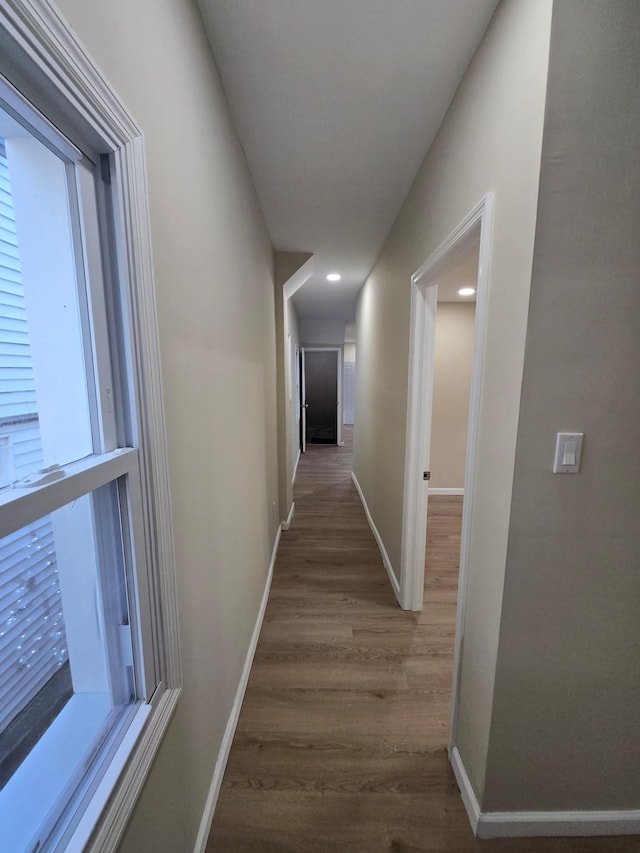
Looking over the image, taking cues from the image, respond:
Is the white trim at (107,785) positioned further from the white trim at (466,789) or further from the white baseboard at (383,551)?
the white baseboard at (383,551)

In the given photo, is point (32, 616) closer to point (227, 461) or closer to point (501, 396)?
point (227, 461)

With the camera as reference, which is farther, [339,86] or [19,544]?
[339,86]

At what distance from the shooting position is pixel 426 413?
1.90 meters

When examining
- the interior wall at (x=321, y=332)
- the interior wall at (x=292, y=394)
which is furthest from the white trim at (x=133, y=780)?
the interior wall at (x=321, y=332)

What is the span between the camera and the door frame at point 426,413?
3.64 feet

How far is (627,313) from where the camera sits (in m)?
0.85

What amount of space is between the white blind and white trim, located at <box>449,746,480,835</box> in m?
1.41

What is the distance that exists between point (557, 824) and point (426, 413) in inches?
64.2

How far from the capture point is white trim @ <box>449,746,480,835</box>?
1.09 meters

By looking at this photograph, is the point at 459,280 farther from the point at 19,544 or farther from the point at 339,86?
the point at 19,544

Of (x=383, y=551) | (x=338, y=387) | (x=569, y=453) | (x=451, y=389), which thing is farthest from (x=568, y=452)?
(x=338, y=387)

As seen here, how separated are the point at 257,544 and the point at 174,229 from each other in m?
1.67

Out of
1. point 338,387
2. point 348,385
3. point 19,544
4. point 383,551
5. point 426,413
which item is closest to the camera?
point 19,544

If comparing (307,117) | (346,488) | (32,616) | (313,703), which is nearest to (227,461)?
(32,616)
